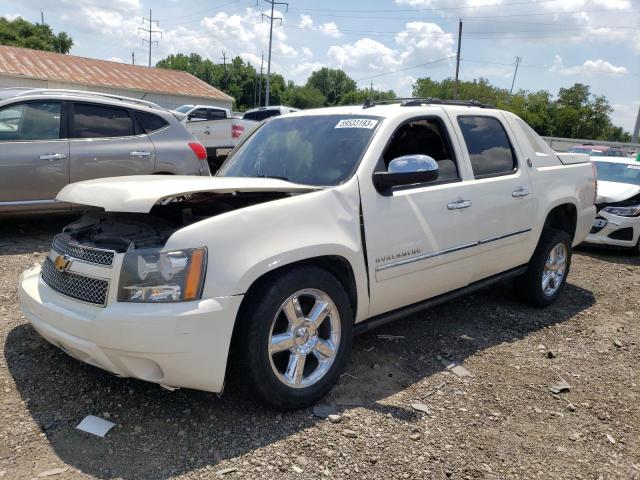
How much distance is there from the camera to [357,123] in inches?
151

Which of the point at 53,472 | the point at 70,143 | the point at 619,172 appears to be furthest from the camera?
the point at 619,172

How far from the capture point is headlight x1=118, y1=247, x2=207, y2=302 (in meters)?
2.69

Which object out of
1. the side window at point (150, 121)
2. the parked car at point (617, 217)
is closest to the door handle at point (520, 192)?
the parked car at point (617, 217)

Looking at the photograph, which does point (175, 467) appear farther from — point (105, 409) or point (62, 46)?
point (62, 46)

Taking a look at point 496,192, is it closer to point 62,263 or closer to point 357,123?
point 357,123

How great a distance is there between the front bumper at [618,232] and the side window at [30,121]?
7723 mm

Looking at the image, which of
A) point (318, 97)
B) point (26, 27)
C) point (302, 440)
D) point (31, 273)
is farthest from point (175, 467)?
point (318, 97)

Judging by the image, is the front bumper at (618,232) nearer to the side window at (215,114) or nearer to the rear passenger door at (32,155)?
the rear passenger door at (32,155)

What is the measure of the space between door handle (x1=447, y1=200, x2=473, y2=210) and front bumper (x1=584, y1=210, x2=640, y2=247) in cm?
513

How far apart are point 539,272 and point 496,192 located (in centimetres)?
118

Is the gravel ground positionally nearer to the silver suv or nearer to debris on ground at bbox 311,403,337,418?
debris on ground at bbox 311,403,337,418

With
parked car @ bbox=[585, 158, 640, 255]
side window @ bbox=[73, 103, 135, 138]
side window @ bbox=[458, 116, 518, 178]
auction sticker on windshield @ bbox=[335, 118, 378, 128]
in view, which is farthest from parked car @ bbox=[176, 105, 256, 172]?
auction sticker on windshield @ bbox=[335, 118, 378, 128]

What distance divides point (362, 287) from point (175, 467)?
4.93 ft

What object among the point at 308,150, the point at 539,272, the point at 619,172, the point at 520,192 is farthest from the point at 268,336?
the point at 619,172
